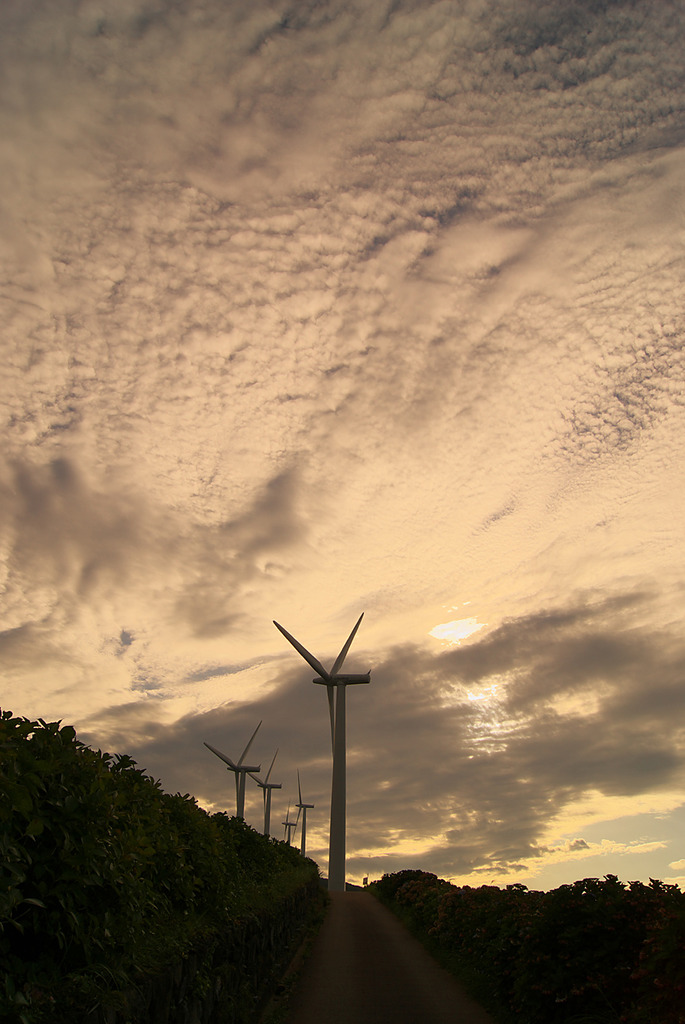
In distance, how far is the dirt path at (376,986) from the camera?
13672 mm

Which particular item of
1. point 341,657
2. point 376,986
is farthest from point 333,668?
point 376,986

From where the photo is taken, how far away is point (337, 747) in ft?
174

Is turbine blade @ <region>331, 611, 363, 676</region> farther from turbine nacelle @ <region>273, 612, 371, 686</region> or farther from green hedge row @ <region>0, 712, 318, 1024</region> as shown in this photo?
green hedge row @ <region>0, 712, 318, 1024</region>

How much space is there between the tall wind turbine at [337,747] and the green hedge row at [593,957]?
36.6 metres

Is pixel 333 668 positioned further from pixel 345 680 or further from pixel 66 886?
pixel 66 886

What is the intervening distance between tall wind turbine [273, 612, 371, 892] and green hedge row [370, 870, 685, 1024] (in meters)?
36.6

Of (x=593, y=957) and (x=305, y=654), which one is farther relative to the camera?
(x=305, y=654)

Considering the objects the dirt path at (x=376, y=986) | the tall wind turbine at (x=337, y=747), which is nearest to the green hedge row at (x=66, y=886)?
the dirt path at (x=376, y=986)

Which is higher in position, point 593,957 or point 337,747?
point 337,747

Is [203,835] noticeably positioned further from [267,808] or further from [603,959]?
[267,808]

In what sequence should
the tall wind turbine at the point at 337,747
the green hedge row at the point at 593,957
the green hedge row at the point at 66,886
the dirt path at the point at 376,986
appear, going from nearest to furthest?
1. the green hedge row at the point at 66,886
2. the green hedge row at the point at 593,957
3. the dirt path at the point at 376,986
4. the tall wind turbine at the point at 337,747

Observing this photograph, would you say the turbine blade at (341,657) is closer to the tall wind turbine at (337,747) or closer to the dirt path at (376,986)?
the tall wind turbine at (337,747)

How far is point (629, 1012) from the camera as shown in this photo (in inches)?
378

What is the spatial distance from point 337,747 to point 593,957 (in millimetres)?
43196
